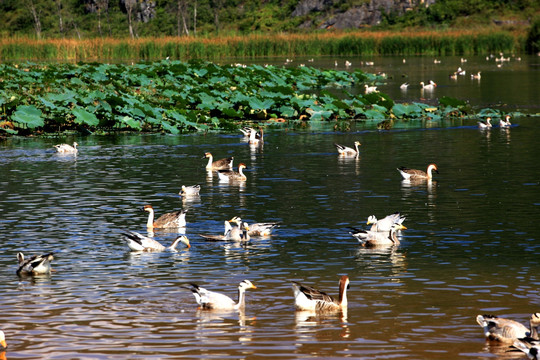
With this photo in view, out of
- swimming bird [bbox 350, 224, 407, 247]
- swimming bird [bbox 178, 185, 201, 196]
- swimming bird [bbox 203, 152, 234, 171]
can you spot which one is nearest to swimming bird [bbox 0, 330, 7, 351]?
swimming bird [bbox 350, 224, 407, 247]

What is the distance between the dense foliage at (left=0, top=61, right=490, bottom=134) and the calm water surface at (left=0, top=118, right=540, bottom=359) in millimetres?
6245

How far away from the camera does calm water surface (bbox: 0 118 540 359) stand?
10680mm

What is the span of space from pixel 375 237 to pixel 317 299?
14.3 feet

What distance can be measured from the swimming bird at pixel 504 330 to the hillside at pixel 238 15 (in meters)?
113

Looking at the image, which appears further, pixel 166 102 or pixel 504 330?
pixel 166 102

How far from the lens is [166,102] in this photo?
124 feet

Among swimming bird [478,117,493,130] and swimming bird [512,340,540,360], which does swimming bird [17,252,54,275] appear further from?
swimming bird [478,117,493,130]

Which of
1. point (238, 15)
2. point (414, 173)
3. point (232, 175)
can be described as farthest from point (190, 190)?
point (238, 15)

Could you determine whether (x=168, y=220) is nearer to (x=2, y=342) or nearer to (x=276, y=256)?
(x=276, y=256)

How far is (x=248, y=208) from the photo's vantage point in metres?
19.9

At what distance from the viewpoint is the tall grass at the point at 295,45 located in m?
73.2

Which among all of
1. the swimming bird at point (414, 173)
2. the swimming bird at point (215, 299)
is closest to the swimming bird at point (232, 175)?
the swimming bird at point (414, 173)

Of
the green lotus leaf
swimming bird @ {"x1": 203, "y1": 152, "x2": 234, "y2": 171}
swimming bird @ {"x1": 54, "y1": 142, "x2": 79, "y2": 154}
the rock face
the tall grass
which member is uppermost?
the rock face

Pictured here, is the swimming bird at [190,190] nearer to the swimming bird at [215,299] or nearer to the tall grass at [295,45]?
the swimming bird at [215,299]
